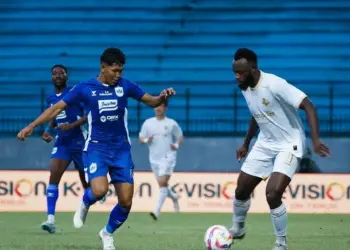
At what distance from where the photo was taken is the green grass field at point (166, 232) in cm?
1072

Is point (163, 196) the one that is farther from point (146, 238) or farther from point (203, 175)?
point (146, 238)

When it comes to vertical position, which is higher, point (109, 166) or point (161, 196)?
point (109, 166)

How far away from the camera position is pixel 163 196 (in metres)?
16.7

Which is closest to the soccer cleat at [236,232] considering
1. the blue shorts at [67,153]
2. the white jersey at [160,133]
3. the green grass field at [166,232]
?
the green grass field at [166,232]

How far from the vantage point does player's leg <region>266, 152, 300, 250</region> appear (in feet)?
31.2

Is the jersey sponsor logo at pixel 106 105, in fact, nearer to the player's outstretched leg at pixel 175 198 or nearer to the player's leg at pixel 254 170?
the player's leg at pixel 254 170

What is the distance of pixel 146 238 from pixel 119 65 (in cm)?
282

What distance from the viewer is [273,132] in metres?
9.77

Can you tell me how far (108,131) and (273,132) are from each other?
5.26ft

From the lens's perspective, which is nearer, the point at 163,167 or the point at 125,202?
the point at 125,202

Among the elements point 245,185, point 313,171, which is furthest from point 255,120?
point 313,171

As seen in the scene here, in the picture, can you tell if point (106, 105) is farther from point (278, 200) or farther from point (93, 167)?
point (278, 200)

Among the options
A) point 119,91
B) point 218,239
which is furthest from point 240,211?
point 119,91

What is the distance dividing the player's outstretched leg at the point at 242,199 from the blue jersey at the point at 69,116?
3.47 m
